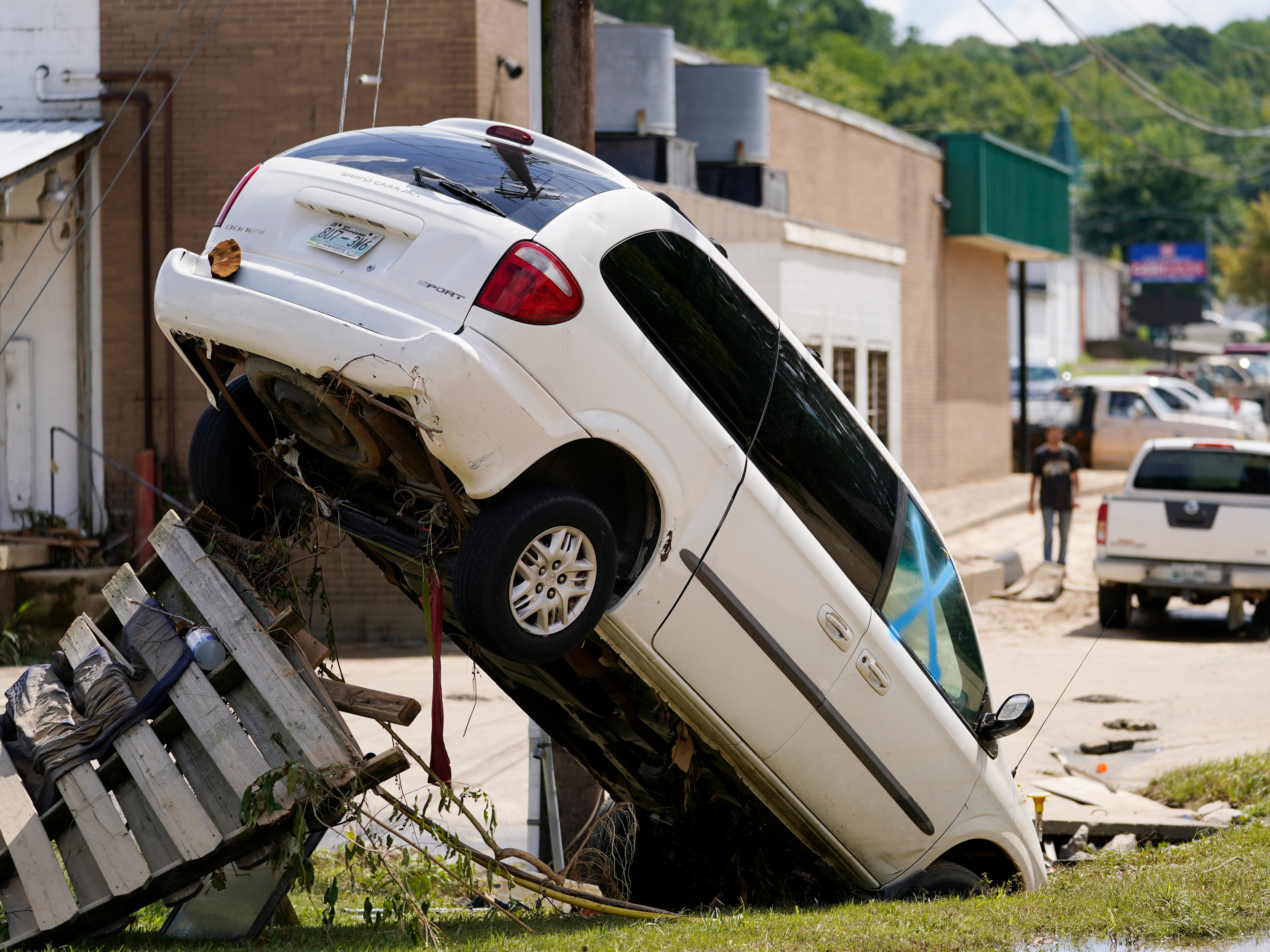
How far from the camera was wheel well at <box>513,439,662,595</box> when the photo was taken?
4.58m

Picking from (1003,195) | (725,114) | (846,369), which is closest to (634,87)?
(725,114)

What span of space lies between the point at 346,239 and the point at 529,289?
2.22ft

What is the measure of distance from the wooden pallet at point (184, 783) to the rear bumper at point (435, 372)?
1047 mm

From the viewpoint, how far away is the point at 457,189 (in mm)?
4406

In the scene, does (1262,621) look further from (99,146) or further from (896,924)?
(99,146)

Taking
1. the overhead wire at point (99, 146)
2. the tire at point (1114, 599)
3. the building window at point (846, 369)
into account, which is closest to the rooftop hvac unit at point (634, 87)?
the building window at point (846, 369)

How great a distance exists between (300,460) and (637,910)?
2.16 m

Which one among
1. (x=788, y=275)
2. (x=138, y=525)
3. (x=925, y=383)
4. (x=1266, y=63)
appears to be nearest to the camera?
(x=138, y=525)

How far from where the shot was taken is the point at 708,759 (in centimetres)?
517

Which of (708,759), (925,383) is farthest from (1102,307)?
(708,759)

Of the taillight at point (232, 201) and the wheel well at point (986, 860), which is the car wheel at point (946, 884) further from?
the taillight at point (232, 201)

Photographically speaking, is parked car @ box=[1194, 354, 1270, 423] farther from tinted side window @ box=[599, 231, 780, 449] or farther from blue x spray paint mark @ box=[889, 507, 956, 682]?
tinted side window @ box=[599, 231, 780, 449]

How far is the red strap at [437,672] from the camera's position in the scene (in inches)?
181

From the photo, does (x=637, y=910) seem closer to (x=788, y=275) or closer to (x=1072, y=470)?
(x=788, y=275)
